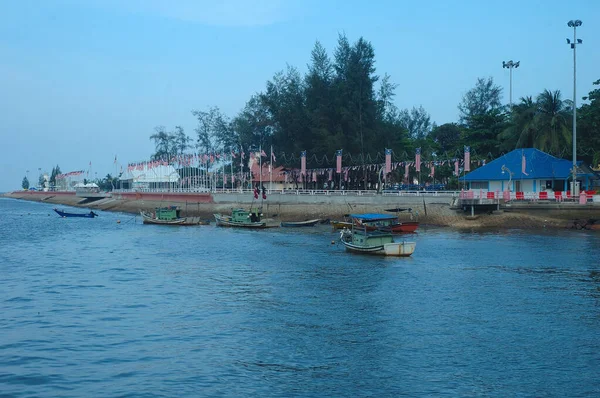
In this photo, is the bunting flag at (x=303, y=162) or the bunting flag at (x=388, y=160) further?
the bunting flag at (x=303, y=162)

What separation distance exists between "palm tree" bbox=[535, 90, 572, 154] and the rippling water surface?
3320 cm

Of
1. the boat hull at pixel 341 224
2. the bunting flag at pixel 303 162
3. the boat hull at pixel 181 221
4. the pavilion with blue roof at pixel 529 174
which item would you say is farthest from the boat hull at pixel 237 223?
the pavilion with blue roof at pixel 529 174

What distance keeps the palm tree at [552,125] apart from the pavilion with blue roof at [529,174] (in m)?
4.43

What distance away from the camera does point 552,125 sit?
7656 cm

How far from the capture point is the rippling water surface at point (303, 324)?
18344 millimetres

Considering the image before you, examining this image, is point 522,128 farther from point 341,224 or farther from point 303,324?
point 303,324

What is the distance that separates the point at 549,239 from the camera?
51.7m

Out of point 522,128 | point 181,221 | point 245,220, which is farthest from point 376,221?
point 522,128

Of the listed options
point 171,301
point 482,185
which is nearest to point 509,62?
point 482,185

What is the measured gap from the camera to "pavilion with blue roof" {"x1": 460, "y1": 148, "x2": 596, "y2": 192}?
223 ft

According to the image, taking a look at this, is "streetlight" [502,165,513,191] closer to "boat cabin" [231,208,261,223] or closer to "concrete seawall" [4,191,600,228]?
"concrete seawall" [4,191,600,228]

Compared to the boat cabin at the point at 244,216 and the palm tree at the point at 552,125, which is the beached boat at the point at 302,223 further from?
the palm tree at the point at 552,125

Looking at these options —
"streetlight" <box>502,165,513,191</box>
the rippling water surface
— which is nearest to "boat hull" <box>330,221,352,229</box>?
the rippling water surface

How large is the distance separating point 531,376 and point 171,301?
52.9 feet
